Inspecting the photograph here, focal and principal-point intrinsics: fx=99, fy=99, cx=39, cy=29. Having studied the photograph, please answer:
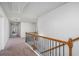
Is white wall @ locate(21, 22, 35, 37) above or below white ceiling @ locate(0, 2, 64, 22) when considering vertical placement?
below

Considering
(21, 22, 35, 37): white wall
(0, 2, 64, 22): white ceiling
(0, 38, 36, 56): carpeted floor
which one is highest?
(0, 2, 64, 22): white ceiling

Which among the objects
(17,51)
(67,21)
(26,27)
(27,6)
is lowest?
(17,51)

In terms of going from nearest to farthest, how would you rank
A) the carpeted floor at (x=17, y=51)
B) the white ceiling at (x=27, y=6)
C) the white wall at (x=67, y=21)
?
the white wall at (x=67, y=21) < the white ceiling at (x=27, y=6) < the carpeted floor at (x=17, y=51)

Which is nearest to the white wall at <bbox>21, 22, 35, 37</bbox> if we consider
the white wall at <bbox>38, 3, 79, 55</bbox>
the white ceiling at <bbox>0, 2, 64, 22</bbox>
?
the white ceiling at <bbox>0, 2, 64, 22</bbox>

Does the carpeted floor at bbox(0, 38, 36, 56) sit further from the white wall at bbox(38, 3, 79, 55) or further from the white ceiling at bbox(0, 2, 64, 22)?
the white ceiling at bbox(0, 2, 64, 22)

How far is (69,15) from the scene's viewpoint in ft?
13.6

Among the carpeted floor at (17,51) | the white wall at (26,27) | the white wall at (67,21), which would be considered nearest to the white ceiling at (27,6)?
the white wall at (67,21)

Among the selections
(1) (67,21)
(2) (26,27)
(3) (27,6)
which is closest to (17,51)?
(3) (27,6)

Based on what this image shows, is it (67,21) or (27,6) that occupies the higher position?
(27,6)

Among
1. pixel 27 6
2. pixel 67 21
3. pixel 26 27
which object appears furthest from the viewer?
pixel 26 27

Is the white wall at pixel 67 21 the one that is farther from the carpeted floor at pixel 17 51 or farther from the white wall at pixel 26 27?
the white wall at pixel 26 27

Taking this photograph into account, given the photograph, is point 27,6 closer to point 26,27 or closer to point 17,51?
point 17,51

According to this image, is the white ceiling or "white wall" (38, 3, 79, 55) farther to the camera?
the white ceiling

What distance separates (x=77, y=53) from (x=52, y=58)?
1.88 meters
